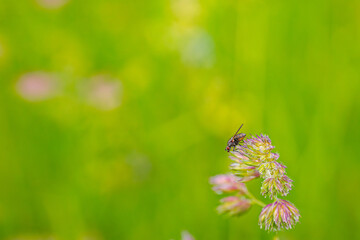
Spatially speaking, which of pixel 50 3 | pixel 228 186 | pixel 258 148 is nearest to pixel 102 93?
pixel 50 3

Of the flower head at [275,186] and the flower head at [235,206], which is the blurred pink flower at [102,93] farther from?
the flower head at [275,186]

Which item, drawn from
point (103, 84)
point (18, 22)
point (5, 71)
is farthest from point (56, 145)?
point (18, 22)

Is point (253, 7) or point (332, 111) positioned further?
point (253, 7)

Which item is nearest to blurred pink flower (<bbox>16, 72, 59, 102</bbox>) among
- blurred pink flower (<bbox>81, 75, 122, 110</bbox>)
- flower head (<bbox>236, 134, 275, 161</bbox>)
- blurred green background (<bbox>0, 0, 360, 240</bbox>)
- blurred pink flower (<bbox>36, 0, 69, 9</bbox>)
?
blurred green background (<bbox>0, 0, 360, 240</bbox>)

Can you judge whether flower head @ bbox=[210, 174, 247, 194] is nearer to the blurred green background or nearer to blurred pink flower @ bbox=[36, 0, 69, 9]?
the blurred green background

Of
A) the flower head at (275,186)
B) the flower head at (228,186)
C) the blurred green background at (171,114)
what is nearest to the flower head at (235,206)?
the flower head at (228,186)

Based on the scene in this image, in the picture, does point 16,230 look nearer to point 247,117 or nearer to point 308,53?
point 247,117

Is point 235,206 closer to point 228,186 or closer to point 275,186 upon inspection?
point 228,186
